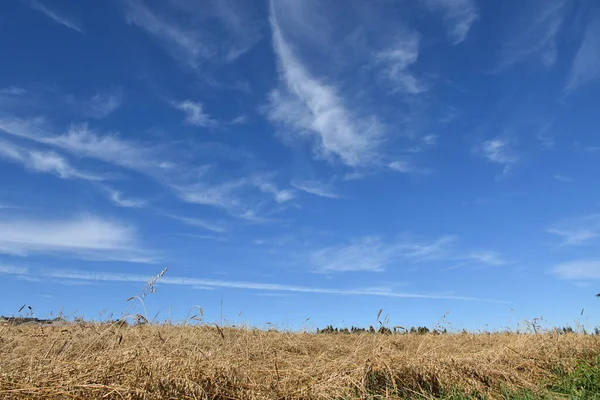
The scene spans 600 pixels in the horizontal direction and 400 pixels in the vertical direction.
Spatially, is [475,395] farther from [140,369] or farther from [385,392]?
[140,369]

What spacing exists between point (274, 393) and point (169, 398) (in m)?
1.13

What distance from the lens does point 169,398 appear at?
15.5ft

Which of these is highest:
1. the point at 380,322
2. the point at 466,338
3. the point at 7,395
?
the point at 466,338

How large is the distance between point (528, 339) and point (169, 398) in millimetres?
8319

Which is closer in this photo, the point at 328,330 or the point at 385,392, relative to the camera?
the point at 385,392

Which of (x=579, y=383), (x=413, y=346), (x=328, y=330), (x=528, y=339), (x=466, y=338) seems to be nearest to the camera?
(x=579, y=383)

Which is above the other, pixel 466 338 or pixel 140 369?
pixel 466 338

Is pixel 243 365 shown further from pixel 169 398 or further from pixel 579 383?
pixel 579 383

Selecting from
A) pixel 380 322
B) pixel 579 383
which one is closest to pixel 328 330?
pixel 380 322

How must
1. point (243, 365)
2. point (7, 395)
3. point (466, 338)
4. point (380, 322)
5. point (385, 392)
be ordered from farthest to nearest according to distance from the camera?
point (466, 338), point (380, 322), point (243, 365), point (385, 392), point (7, 395)

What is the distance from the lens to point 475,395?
5926mm

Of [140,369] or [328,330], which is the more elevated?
[328,330]

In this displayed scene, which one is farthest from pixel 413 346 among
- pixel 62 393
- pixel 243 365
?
pixel 62 393

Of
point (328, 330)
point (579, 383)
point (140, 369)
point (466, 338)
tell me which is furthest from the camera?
point (328, 330)
